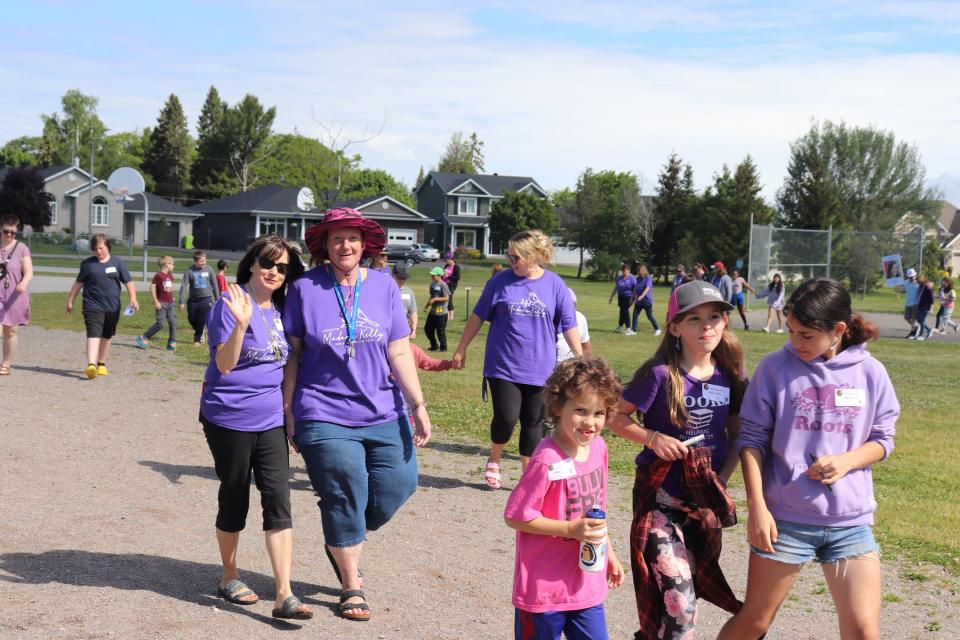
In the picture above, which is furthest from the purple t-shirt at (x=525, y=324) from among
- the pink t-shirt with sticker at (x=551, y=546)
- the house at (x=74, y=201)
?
the house at (x=74, y=201)

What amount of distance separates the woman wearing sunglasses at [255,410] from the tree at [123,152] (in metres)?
108

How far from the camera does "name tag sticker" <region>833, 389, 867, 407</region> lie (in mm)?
3570

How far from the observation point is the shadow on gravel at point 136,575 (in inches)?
200

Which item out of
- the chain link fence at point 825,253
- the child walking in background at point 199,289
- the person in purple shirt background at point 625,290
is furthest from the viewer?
the chain link fence at point 825,253

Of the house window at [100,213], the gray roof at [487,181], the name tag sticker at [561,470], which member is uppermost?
the gray roof at [487,181]

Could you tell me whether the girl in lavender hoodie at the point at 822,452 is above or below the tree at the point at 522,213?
below

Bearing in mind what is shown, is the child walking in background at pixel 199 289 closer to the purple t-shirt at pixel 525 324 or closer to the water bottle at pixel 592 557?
the purple t-shirt at pixel 525 324

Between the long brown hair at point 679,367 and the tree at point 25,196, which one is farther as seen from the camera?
the tree at point 25,196

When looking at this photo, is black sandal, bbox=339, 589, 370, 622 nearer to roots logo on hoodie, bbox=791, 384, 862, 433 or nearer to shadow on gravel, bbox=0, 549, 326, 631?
shadow on gravel, bbox=0, 549, 326, 631

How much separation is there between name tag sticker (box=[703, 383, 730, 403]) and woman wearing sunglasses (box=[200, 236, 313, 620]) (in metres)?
2.08

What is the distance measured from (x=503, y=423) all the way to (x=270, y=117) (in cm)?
11142

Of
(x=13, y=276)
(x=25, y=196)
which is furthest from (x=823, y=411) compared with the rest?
(x=25, y=196)

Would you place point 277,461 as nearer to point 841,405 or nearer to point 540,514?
point 540,514

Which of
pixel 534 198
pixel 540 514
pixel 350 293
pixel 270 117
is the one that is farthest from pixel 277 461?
pixel 270 117
